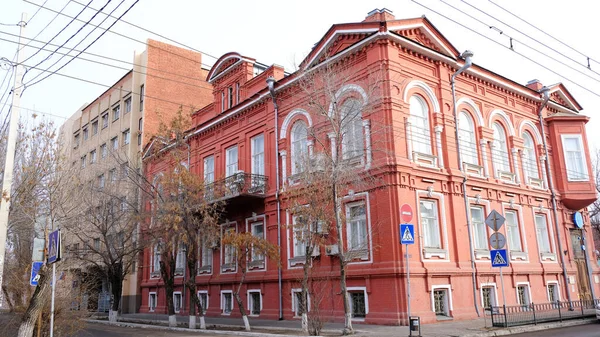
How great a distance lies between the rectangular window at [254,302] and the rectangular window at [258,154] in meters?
5.84

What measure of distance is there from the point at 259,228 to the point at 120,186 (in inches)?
373

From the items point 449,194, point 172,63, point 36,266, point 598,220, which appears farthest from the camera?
point 598,220

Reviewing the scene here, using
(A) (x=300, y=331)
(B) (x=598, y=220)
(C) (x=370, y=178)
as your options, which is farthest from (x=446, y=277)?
(B) (x=598, y=220)

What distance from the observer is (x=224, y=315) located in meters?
24.5

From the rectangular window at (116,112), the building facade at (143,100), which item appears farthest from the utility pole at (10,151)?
the rectangular window at (116,112)

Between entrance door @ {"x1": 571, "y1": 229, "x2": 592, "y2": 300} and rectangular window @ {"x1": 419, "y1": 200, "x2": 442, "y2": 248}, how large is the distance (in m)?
10.3

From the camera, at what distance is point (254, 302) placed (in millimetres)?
23203

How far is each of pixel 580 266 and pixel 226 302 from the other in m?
18.0

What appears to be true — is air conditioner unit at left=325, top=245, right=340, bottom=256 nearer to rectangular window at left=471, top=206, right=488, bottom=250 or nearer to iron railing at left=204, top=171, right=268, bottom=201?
iron railing at left=204, top=171, right=268, bottom=201

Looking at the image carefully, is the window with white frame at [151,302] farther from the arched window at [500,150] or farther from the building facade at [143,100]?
the arched window at [500,150]

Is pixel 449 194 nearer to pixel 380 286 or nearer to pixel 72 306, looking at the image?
pixel 380 286

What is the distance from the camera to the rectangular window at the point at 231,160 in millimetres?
26572

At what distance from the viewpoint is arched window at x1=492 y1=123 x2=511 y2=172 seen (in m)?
22.8

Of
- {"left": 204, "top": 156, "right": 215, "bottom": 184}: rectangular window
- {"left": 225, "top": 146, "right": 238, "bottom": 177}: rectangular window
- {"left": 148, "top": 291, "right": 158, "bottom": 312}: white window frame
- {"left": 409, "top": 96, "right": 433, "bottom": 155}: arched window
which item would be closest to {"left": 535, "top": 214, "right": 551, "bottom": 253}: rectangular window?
{"left": 409, "top": 96, "right": 433, "bottom": 155}: arched window
